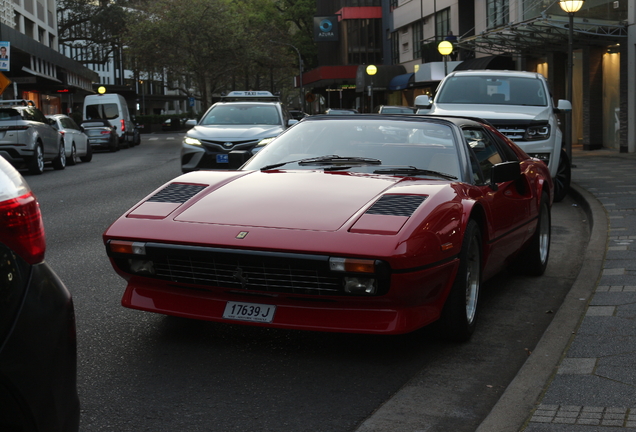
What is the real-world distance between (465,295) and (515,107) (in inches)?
341

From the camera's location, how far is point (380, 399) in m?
3.97

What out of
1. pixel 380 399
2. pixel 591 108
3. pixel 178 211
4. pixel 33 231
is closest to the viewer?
pixel 33 231

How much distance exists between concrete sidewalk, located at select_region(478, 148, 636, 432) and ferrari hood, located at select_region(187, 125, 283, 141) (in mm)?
8310

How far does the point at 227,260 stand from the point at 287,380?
2.20 ft

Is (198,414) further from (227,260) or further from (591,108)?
(591,108)

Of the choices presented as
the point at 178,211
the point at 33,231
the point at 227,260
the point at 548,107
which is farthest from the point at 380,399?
the point at 548,107

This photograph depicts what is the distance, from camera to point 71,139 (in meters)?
23.1

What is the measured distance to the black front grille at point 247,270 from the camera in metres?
4.25

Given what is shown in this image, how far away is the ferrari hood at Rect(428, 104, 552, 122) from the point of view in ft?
40.5

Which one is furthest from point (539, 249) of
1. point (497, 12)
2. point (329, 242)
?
point (497, 12)

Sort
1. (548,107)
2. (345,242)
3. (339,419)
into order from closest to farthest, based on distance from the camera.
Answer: (339,419) < (345,242) < (548,107)

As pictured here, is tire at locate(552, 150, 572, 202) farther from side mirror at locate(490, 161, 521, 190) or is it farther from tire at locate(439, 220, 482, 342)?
tire at locate(439, 220, 482, 342)

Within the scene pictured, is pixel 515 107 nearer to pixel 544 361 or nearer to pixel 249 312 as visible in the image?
pixel 544 361

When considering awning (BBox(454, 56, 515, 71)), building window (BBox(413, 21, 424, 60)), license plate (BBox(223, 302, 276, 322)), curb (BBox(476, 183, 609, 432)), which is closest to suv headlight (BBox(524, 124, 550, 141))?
curb (BBox(476, 183, 609, 432))
